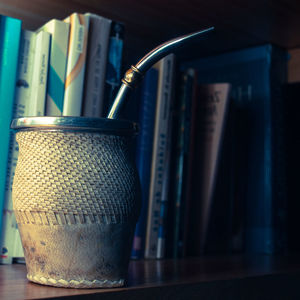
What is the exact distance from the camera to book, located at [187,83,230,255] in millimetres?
960

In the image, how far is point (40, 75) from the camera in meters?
0.73

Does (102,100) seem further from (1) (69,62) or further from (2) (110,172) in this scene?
(2) (110,172)

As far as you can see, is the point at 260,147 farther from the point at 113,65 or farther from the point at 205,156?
the point at 113,65

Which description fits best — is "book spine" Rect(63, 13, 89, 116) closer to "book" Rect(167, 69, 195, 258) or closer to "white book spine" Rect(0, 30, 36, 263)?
"white book spine" Rect(0, 30, 36, 263)

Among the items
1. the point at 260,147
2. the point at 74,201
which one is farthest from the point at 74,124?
the point at 260,147

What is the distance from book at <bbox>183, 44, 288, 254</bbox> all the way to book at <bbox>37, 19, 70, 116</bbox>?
46 cm

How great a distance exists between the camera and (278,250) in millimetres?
1003

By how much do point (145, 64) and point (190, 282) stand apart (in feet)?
0.83

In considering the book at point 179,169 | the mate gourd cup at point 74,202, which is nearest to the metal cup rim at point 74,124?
the mate gourd cup at point 74,202

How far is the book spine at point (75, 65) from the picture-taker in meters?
0.74


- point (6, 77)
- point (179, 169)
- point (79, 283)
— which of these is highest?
point (6, 77)

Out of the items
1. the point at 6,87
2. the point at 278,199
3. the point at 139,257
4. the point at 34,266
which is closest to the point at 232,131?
the point at 278,199

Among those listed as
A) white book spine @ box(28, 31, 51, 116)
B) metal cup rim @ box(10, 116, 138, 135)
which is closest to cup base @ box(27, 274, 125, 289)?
metal cup rim @ box(10, 116, 138, 135)

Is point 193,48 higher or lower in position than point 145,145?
higher
